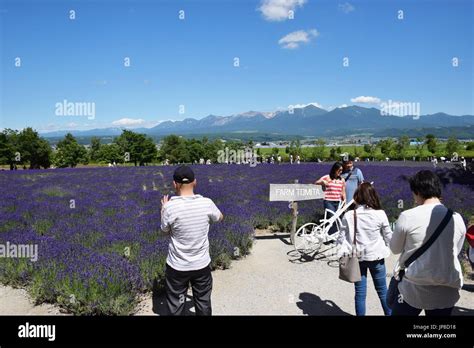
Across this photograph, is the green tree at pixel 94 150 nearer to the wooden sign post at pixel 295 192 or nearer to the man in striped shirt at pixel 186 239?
the wooden sign post at pixel 295 192

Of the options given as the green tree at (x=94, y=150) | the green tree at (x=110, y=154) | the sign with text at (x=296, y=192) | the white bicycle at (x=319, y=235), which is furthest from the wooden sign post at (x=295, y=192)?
the green tree at (x=94, y=150)

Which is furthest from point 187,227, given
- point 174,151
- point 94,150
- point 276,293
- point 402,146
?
point 94,150

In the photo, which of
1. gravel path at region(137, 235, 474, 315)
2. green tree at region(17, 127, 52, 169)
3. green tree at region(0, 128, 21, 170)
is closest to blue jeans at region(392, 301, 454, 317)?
gravel path at region(137, 235, 474, 315)

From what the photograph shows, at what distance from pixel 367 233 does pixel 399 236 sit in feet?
3.31

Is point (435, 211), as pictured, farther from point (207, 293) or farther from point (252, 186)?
point (252, 186)

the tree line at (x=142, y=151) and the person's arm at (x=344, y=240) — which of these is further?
the tree line at (x=142, y=151)

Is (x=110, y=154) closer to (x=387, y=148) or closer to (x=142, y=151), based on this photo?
(x=142, y=151)

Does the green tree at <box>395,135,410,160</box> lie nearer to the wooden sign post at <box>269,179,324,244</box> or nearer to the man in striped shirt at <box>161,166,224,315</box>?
the wooden sign post at <box>269,179,324,244</box>

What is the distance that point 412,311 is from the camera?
3.02 metres

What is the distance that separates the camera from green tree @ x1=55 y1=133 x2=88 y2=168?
195 ft

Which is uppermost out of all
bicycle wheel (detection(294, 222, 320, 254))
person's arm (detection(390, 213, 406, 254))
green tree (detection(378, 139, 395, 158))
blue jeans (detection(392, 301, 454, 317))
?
green tree (detection(378, 139, 395, 158))

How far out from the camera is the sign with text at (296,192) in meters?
7.75

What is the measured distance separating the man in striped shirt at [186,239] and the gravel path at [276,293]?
1.05 m
